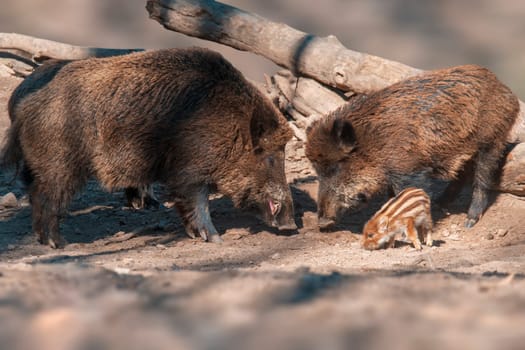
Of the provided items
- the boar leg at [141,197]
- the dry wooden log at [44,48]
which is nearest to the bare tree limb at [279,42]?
the dry wooden log at [44,48]

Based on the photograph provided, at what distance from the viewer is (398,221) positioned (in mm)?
6680

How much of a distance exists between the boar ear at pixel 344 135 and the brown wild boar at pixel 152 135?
0.52 m

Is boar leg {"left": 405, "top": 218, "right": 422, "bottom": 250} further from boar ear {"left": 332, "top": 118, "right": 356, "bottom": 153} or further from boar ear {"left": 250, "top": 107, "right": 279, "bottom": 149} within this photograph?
boar ear {"left": 250, "top": 107, "right": 279, "bottom": 149}

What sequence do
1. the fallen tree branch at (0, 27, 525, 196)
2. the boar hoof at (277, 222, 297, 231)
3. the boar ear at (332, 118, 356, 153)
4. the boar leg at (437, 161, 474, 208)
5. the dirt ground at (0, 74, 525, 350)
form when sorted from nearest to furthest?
the dirt ground at (0, 74, 525, 350)
the boar ear at (332, 118, 356, 153)
the boar hoof at (277, 222, 297, 231)
the boar leg at (437, 161, 474, 208)
the fallen tree branch at (0, 27, 525, 196)

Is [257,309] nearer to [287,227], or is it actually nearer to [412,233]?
[412,233]

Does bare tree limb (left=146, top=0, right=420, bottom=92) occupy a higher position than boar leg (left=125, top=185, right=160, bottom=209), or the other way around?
bare tree limb (left=146, top=0, right=420, bottom=92)

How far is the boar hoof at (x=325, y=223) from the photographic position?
24.8ft

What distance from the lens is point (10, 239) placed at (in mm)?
7180

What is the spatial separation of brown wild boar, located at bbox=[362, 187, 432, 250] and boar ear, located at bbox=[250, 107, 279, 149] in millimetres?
1414

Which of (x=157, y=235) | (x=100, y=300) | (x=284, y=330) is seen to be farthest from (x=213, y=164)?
(x=284, y=330)

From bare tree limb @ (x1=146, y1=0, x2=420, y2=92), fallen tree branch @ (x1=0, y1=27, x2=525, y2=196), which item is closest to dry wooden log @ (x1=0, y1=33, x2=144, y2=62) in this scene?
fallen tree branch @ (x1=0, y1=27, x2=525, y2=196)

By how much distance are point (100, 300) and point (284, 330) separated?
840 millimetres

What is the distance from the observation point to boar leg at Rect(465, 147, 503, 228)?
7.51m

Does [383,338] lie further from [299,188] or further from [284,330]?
[299,188]
